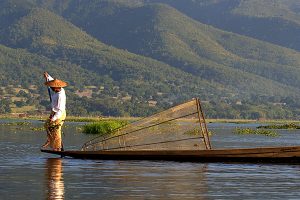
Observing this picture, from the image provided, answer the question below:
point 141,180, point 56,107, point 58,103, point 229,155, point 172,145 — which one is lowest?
point 141,180

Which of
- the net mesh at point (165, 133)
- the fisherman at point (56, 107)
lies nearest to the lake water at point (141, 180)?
the fisherman at point (56, 107)

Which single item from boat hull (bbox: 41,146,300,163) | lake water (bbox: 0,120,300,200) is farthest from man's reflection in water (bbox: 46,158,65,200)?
boat hull (bbox: 41,146,300,163)

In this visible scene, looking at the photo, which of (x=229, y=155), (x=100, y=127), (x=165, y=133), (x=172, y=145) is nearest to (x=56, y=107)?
(x=165, y=133)

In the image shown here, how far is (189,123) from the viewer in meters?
38.3

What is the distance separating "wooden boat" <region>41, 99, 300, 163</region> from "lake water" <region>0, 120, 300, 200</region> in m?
0.55

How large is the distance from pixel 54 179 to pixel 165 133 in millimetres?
9595

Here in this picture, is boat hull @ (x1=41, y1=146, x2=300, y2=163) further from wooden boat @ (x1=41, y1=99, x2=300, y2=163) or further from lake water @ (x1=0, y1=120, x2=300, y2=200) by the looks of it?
lake water @ (x1=0, y1=120, x2=300, y2=200)

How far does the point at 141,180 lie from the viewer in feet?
94.5

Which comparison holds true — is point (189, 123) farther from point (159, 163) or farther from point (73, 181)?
point (73, 181)

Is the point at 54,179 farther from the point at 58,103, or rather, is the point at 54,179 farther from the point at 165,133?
Answer: the point at 165,133

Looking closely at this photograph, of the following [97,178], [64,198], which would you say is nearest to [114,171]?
[97,178]

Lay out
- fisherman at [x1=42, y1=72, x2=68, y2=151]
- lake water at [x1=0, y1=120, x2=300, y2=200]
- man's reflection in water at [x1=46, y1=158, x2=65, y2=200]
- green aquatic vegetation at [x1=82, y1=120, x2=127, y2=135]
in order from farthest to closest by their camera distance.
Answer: green aquatic vegetation at [x1=82, y1=120, x2=127, y2=135], fisherman at [x1=42, y1=72, x2=68, y2=151], lake water at [x1=0, y1=120, x2=300, y2=200], man's reflection in water at [x1=46, y1=158, x2=65, y2=200]

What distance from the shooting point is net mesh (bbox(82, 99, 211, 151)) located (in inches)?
1473

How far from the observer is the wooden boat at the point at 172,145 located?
118 ft
